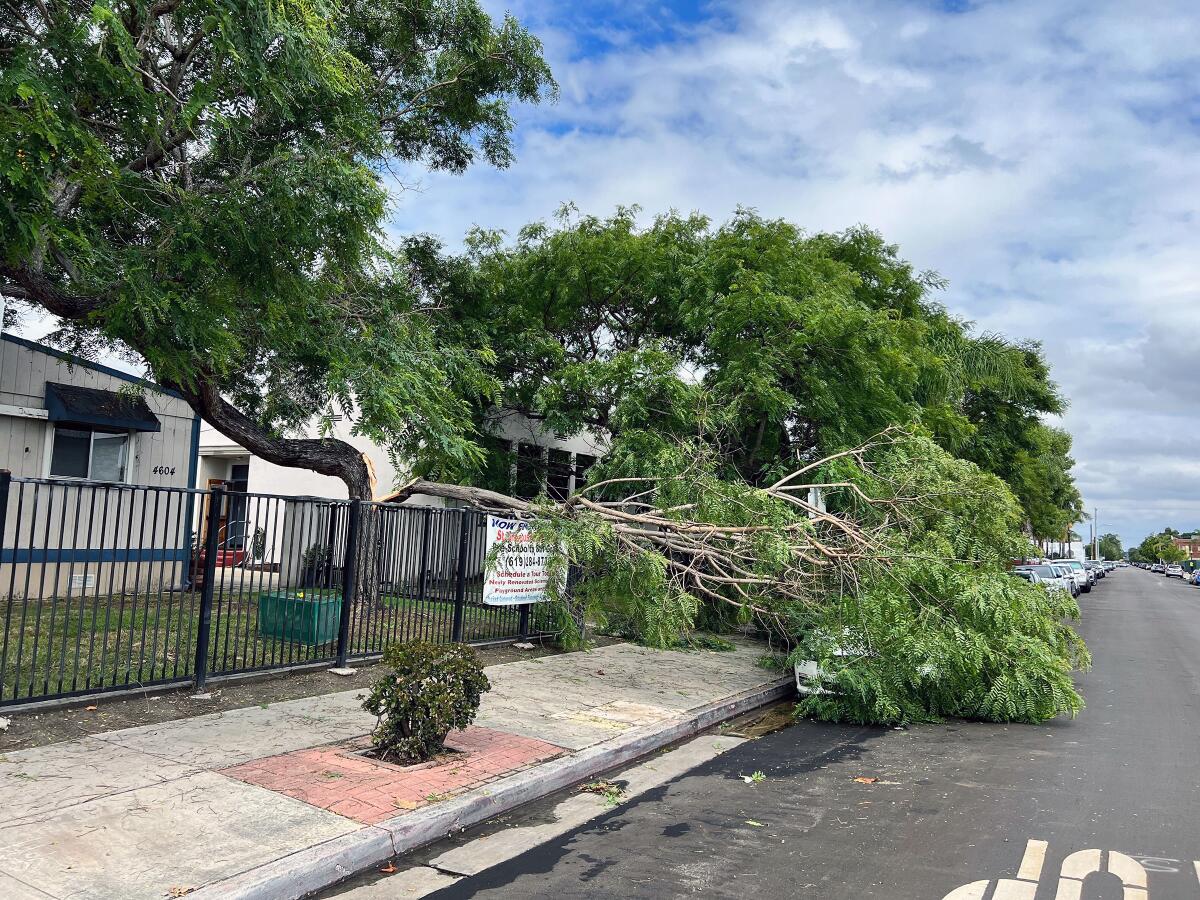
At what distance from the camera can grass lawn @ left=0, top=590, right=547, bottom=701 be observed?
7.40m

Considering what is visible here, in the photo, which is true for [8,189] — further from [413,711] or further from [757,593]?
[757,593]

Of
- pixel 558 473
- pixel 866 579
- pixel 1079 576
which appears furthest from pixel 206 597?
pixel 1079 576

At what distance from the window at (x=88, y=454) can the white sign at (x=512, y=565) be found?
7876mm

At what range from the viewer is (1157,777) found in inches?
297

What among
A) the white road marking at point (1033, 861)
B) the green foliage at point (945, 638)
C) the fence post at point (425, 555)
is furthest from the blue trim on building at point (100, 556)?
the green foliage at point (945, 638)

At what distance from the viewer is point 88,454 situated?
1517 cm

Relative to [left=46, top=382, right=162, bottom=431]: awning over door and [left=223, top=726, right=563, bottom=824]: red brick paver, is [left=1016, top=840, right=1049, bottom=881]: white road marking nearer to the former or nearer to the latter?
[left=223, top=726, right=563, bottom=824]: red brick paver

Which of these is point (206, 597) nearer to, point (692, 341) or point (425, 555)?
point (425, 555)

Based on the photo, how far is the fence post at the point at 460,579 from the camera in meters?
11.8

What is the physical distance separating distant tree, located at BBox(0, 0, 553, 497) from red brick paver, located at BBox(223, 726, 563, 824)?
163 inches

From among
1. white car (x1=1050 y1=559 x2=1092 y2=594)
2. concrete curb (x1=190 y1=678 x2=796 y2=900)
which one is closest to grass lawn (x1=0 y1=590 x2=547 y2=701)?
concrete curb (x1=190 y1=678 x2=796 y2=900)

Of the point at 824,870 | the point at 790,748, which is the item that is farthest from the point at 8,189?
the point at 790,748

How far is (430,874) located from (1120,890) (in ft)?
12.8

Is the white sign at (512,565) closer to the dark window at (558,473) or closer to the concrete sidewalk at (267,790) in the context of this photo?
the concrete sidewalk at (267,790)
